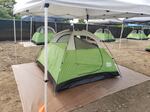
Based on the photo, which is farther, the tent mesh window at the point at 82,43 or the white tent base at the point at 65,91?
the tent mesh window at the point at 82,43

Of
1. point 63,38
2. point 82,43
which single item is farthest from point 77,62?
point 63,38

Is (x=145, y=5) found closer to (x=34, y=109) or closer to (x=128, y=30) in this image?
(x=34, y=109)

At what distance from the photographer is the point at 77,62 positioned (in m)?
3.54

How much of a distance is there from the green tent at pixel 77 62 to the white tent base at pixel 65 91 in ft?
0.50

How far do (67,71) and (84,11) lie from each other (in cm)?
183

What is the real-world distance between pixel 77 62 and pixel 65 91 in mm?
659

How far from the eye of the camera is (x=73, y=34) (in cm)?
368

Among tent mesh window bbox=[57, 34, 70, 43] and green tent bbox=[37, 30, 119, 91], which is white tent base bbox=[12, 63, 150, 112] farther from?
tent mesh window bbox=[57, 34, 70, 43]

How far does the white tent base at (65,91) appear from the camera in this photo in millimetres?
2791

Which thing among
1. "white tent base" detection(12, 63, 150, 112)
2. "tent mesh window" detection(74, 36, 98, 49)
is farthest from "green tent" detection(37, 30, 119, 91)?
"white tent base" detection(12, 63, 150, 112)

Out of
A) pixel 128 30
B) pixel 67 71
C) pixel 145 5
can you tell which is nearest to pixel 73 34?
pixel 67 71

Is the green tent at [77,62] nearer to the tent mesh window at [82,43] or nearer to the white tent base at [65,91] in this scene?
the tent mesh window at [82,43]

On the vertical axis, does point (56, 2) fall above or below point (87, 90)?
above

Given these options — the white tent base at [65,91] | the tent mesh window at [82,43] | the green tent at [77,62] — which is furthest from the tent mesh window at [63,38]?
the white tent base at [65,91]
